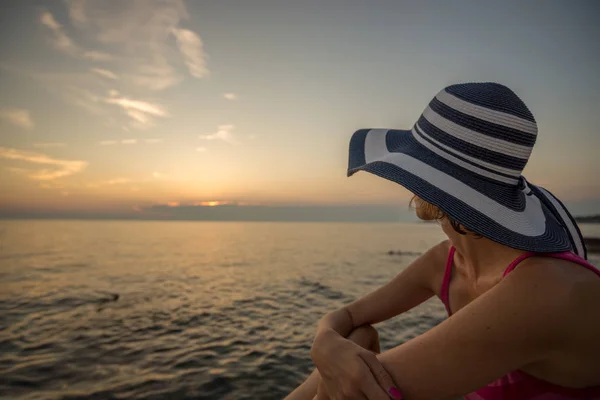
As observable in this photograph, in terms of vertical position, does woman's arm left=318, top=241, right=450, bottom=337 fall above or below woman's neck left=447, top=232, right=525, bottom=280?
below

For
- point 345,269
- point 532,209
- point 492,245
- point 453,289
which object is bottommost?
point 345,269

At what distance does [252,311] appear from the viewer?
10922mm

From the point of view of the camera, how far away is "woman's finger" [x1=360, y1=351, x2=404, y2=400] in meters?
1.31

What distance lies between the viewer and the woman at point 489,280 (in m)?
1.18

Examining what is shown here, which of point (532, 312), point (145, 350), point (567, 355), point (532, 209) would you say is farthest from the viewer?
point (145, 350)

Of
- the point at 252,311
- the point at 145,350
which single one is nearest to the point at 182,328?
the point at 145,350

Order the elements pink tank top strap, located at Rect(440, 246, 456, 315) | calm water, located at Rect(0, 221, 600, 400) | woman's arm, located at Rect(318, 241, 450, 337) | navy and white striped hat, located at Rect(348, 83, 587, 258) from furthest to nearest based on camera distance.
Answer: calm water, located at Rect(0, 221, 600, 400) < woman's arm, located at Rect(318, 241, 450, 337) < pink tank top strap, located at Rect(440, 246, 456, 315) < navy and white striped hat, located at Rect(348, 83, 587, 258)

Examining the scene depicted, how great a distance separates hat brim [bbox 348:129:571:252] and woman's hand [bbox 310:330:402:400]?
0.72 meters

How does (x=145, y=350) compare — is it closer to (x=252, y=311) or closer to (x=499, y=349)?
(x=252, y=311)

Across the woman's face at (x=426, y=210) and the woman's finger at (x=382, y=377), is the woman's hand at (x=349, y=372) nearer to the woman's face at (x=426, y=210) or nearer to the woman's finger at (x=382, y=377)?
the woman's finger at (x=382, y=377)

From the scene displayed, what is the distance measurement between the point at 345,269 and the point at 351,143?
65.2 feet

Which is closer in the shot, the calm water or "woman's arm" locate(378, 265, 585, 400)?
"woman's arm" locate(378, 265, 585, 400)

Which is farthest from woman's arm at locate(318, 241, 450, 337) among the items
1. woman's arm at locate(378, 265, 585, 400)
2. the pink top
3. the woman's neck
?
woman's arm at locate(378, 265, 585, 400)

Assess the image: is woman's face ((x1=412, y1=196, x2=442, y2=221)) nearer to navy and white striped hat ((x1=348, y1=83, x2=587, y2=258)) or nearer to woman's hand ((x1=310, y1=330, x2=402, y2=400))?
navy and white striped hat ((x1=348, y1=83, x2=587, y2=258))
